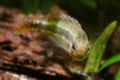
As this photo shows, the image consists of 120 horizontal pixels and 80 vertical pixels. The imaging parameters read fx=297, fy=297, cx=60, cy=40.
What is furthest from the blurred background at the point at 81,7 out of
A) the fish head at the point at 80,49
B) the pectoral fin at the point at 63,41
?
the fish head at the point at 80,49

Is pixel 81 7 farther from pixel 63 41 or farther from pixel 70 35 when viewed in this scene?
pixel 70 35

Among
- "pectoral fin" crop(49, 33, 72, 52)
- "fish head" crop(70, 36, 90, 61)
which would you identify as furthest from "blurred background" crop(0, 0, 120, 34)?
"fish head" crop(70, 36, 90, 61)

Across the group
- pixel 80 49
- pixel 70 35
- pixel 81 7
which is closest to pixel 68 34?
pixel 70 35

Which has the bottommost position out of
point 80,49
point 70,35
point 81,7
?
point 80,49

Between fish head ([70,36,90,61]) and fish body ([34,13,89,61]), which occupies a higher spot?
fish body ([34,13,89,61])

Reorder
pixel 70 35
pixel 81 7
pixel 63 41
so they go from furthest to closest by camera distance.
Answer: pixel 81 7 < pixel 63 41 < pixel 70 35

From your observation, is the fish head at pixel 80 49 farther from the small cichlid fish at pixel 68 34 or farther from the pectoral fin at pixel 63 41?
the pectoral fin at pixel 63 41

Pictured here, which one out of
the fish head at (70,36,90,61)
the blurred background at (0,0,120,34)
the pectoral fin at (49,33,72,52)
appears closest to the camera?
the fish head at (70,36,90,61)

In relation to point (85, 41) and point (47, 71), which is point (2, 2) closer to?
point (47, 71)

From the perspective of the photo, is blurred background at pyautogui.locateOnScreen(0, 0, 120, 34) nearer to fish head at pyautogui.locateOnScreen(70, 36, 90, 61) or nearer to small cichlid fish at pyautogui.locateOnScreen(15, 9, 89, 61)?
small cichlid fish at pyautogui.locateOnScreen(15, 9, 89, 61)
